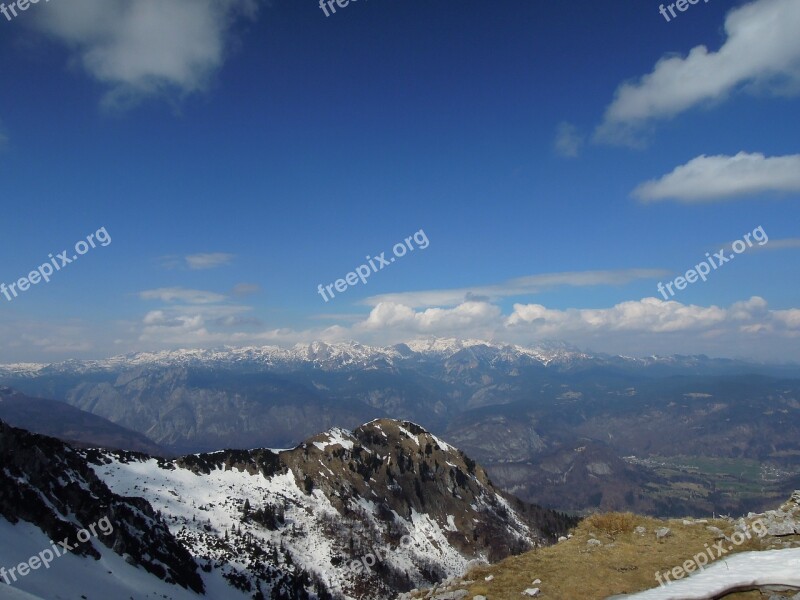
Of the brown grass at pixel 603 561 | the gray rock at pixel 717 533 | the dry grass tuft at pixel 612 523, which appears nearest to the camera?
the brown grass at pixel 603 561

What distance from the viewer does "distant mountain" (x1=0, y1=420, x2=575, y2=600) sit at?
182 ft

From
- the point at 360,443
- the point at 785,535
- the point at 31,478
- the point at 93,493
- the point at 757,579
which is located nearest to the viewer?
the point at 757,579

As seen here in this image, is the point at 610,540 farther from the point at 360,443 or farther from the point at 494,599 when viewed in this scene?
the point at 360,443

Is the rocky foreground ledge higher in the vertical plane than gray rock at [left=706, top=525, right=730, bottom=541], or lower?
higher

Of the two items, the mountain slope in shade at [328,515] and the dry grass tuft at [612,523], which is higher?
the dry grass tuft at [612,523]

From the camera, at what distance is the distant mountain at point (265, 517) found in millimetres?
55438

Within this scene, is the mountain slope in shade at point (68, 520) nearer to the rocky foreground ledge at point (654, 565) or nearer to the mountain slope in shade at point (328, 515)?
the mountain slope in shade at point (328, 515)

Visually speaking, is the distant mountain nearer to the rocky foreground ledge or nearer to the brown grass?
the brown grass

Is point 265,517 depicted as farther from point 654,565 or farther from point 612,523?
point 654,565

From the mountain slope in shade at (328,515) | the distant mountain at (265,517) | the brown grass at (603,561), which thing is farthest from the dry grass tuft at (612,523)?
the mountain slope in shade at (328,515)

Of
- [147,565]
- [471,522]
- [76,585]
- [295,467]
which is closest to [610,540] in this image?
[76,585]

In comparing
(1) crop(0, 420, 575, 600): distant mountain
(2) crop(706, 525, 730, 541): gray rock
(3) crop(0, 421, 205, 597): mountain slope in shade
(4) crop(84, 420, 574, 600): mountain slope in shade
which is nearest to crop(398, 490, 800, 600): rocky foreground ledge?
(2) crop(706, 525, 730, 541): gray rock

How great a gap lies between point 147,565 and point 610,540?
60.2 metres

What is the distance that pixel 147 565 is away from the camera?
194ft
